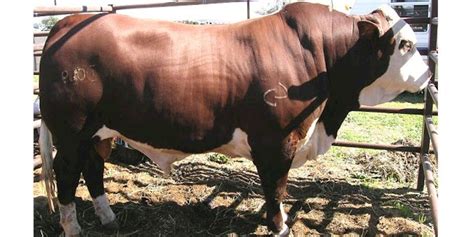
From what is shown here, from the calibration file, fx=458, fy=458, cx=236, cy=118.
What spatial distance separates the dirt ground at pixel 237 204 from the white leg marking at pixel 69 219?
0.61ft

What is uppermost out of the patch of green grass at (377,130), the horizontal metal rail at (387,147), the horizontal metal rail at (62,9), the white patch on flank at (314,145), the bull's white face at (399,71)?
the horizontal metal rail at (62,9)

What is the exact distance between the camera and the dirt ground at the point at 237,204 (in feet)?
10.9

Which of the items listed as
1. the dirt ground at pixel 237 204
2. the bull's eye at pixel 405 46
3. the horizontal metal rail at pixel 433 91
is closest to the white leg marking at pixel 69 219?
the dirt ground at pixel 237 204

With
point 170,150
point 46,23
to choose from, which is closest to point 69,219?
point 170,150

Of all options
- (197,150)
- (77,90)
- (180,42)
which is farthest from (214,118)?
(77,90)

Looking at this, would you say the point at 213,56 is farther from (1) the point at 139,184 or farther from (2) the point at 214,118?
(1) the point at 139,184

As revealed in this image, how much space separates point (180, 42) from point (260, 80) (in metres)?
0.54

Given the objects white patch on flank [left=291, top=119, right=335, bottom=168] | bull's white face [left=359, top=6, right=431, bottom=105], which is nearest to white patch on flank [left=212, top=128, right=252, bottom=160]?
white patch on flank [left=291, top=119, right=335, bottom=168]

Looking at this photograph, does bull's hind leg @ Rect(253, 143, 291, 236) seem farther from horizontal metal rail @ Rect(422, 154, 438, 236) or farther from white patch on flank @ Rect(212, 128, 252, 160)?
horizontal metal rail @ Rect(422, 154, 438, 236)

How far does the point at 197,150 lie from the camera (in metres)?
2.91

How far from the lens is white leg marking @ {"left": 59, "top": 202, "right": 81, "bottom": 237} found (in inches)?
122

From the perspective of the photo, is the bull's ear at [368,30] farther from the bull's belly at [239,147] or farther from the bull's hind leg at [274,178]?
the bull's hind leg at [274,178]
